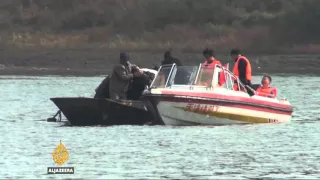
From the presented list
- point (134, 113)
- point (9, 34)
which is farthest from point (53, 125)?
point (9, 34)

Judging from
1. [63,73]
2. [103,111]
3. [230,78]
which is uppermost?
[63,73]

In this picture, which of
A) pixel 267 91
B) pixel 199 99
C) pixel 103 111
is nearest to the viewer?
pixel 199 99

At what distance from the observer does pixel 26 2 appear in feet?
→ 272

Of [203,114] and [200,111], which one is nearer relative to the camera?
[200,111]

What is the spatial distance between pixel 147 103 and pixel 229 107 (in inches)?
76.0

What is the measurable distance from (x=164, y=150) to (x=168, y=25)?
53607mm

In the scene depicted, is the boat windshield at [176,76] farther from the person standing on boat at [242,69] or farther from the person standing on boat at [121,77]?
the person standing on boat at [242,69]

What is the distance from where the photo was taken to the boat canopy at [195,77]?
2864 cm

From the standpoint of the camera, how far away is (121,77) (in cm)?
2958

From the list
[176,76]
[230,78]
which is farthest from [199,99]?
[230,78]

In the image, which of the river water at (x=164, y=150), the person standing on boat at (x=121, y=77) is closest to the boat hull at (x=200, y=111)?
the river water at (x=164, y=150)

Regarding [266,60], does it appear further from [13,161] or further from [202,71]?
[13,161]

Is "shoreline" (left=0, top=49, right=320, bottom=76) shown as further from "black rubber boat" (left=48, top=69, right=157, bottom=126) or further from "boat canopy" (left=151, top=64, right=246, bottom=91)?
"boat canopy" (left=151, top=64, right=246, bottom=91)

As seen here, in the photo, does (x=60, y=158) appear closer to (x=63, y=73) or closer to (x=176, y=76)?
(x=176, y=76)
